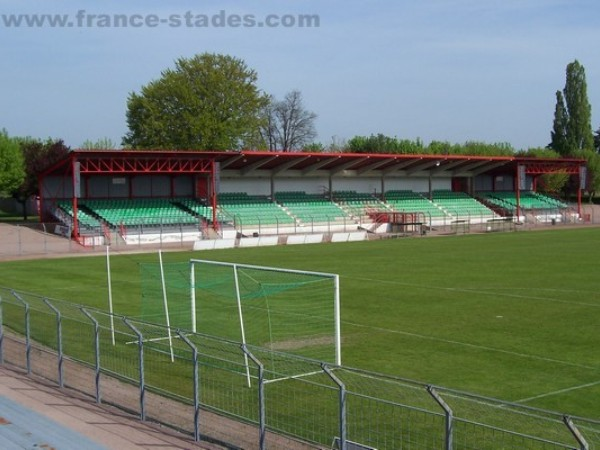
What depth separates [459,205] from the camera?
76.8 metres

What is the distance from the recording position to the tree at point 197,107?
299 feet

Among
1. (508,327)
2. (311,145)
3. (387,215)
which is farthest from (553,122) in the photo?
(508,327)

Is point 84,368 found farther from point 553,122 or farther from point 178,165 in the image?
point 553,122

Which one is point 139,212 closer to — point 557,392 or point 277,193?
point 277,193

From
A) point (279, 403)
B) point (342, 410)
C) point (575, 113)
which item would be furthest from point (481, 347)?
point (575, 113)

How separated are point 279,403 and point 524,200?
246ft

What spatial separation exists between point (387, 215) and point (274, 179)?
415 inches

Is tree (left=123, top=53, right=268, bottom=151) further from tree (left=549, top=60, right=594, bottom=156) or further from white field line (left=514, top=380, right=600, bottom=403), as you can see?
white field line (left=514, top=380, right=600, bottom=403)

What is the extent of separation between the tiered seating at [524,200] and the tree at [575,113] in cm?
2781

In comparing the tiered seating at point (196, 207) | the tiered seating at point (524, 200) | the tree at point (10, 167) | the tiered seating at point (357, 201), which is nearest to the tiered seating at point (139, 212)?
the tiered seating at point (196, 207)

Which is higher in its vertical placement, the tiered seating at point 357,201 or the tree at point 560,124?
the tree at point 560,124

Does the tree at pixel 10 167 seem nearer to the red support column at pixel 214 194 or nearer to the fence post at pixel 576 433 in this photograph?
the red support column at pixel 214 194

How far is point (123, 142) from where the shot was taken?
9969 cm

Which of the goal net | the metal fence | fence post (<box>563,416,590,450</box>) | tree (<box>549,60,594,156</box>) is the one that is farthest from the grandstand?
fence post (<box>563,416,590,450</box>)
